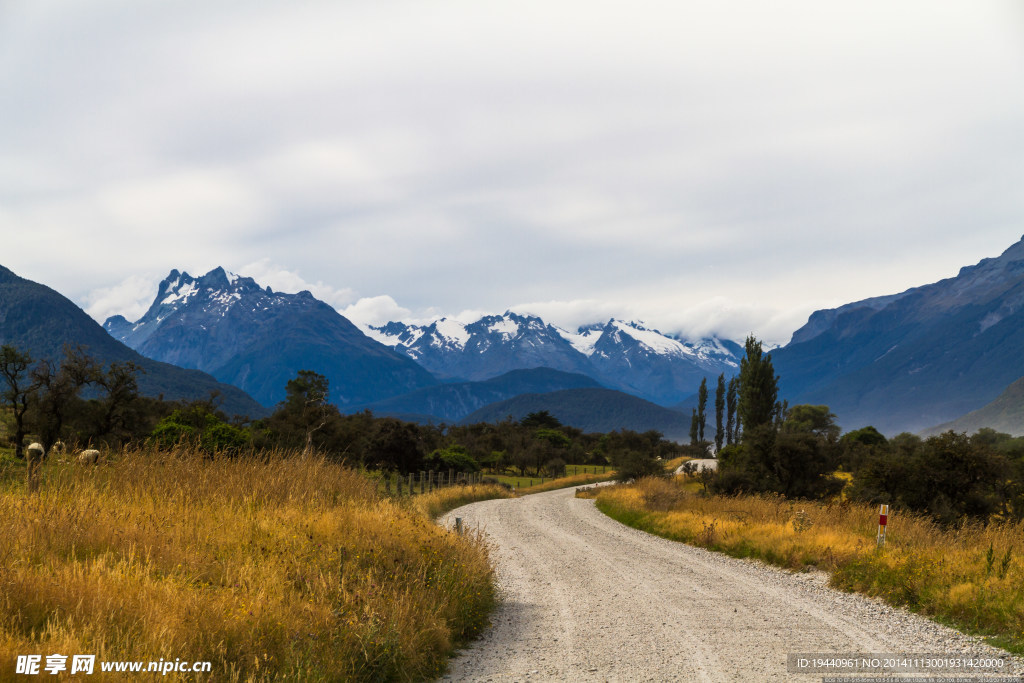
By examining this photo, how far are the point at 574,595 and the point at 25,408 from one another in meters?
49.9

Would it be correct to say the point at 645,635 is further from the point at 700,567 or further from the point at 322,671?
the point at 700,567

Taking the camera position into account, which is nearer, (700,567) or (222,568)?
(222,568)

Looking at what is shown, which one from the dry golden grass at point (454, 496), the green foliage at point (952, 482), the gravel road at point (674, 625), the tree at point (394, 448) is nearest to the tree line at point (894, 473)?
the green foliage at point (952, 482)

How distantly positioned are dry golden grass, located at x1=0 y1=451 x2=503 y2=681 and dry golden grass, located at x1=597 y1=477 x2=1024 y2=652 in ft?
23.9

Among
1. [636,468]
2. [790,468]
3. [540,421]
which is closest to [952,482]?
[790,468]

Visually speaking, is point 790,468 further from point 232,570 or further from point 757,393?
point 757,393

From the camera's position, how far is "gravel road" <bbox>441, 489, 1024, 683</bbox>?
792 centimetres

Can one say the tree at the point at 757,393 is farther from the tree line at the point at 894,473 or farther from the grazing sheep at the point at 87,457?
the grazing sheep at the point at 87,457

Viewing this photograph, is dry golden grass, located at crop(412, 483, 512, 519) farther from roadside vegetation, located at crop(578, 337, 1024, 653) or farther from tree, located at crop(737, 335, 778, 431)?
tree, located at crop(737, 335, 778, 431)

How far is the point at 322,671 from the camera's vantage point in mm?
6500

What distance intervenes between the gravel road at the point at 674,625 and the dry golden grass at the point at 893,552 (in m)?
0.52

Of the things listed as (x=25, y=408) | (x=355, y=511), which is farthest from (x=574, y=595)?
(x=25, y=408)

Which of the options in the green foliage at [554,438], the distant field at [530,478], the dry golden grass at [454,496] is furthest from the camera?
the green foliage at [554,438]

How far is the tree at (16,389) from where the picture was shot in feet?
154
